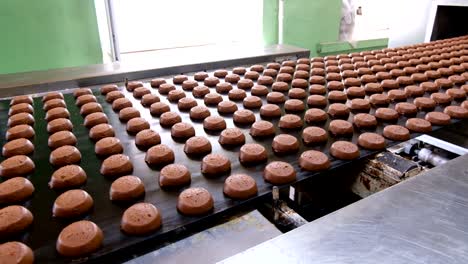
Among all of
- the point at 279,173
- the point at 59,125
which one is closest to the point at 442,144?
the point at 279,173

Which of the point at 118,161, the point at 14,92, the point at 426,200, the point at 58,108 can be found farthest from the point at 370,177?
the point at 14,92

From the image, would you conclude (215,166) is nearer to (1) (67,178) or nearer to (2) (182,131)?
(2) (182,131)

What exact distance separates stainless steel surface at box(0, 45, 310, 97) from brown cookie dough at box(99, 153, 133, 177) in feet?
3.03

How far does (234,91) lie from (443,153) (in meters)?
0.80

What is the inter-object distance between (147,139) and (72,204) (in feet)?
1.14

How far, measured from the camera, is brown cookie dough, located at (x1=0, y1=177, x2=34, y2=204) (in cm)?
82

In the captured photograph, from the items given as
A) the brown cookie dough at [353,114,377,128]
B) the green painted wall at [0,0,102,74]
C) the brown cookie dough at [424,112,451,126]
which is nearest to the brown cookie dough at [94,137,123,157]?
the brown cookie dough at [353,114,377,128]

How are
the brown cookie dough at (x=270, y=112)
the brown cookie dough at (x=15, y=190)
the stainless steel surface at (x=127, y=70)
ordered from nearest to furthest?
the brown cookie dough at (x=15, y=190) < the brown cookie dough at (x=270, y=112) < the stainless steel surface at (x=127, y=70)

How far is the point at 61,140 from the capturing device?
1078 millimetres

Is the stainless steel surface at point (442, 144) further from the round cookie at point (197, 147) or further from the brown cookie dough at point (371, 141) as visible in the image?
the round cookie at point (197, 147)

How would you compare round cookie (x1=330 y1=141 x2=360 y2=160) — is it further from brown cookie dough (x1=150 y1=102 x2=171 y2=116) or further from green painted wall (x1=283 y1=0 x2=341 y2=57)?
green painted wall (x1=283 y1=0 x2=341 y2=57)

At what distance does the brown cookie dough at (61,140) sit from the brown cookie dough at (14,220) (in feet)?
1.08

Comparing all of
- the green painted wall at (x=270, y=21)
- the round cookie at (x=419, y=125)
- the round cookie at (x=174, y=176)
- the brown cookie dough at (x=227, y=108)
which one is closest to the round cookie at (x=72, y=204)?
the round cookie at (x=174, y=176)

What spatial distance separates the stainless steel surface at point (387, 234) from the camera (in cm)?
57
